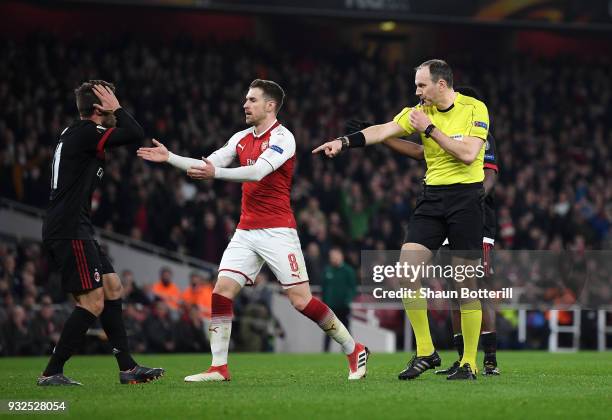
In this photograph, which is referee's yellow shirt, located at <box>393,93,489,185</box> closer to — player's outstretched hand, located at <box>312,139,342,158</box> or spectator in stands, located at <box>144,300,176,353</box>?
player's outstretched hand, located at <box>312,139,342,158</box>

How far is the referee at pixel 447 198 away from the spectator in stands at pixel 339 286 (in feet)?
31.8

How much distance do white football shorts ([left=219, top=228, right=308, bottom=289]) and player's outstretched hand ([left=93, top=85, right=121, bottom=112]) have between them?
139cm

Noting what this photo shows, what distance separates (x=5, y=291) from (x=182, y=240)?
4.40 m

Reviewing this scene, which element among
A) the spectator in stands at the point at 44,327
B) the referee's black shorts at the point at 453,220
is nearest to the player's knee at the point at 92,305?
the referee's black shorts at the point at 453,220

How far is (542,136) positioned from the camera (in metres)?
29.0

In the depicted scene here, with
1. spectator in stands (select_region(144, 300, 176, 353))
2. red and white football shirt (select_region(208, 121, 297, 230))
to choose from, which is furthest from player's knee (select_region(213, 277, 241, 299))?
spectator in stands (select_region(144, 300, 176, 353))

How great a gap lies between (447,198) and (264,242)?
57.8 inches

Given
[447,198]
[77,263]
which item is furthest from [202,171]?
[447,198]

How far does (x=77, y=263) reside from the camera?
8.60m

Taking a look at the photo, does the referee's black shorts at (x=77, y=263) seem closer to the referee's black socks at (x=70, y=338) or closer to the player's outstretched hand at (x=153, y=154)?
the referee's black socks at (x=70, y=338)

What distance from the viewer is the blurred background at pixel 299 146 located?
63.8 ft

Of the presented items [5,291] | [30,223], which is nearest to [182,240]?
[30,223]

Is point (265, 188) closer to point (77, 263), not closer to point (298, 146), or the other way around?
point (77, 263)

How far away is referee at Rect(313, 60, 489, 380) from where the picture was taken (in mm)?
8914
